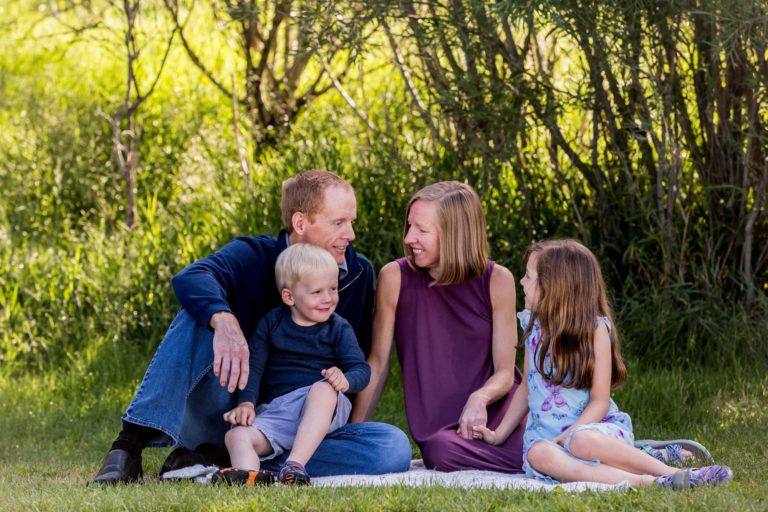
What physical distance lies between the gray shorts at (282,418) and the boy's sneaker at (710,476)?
Answer: 4.50 ft

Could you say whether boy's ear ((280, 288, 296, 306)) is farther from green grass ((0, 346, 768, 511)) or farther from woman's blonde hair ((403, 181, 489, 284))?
green grass ((0, 346, 768, 511))

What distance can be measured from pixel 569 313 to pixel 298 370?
1079 mm

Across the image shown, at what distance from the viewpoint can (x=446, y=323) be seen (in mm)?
4703

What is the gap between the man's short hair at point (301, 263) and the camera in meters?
4.33

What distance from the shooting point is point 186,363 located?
4359 mm

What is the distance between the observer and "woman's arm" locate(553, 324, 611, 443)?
163 inches

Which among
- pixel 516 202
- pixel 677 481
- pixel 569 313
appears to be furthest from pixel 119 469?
pixel 516 202

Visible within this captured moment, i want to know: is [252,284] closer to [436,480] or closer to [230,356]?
[230,356]

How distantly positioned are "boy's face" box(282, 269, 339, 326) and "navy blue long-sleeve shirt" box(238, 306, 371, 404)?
0.07m

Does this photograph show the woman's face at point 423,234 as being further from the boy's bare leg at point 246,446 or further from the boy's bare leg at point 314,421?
the boy's bare leg at point 246,446

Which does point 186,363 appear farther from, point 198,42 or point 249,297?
point 198,42

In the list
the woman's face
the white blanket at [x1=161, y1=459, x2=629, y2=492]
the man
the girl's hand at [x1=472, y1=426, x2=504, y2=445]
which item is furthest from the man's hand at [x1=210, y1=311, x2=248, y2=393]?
the girl's hand at [x1=472, y1=426, x2=504, y2=445]

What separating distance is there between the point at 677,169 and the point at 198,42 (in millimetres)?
5423

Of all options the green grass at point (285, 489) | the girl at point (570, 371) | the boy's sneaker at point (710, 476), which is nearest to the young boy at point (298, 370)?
the green grass at point (285, 489)
